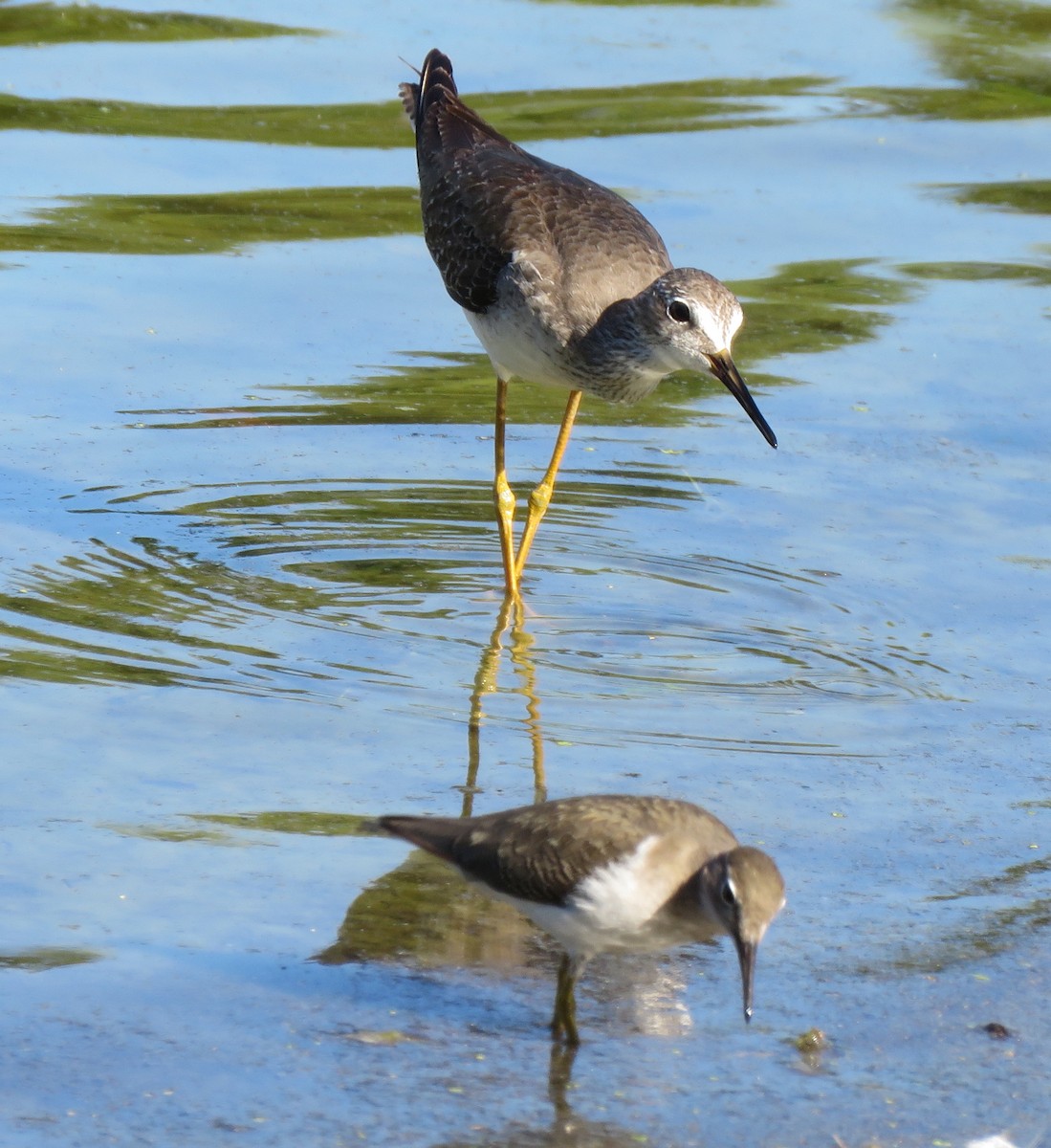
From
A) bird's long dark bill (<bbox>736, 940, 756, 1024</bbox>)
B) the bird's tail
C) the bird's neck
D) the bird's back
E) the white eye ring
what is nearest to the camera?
bird's long dark bill (<bbox>736, 940, 756, 1024</bbox>)

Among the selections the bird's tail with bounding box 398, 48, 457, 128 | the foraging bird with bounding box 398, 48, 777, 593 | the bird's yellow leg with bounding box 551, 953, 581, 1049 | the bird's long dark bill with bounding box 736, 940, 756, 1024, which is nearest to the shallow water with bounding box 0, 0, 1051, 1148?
the bird's yellow leg with bounding box 551, 953, 581, 1049

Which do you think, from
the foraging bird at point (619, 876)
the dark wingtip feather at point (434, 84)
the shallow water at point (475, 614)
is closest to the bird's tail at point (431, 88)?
the dark wingtip feather at point (434, 84)

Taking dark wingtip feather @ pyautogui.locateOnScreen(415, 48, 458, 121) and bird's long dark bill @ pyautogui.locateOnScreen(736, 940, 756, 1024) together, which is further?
dark wingtip feather @ pyautogui.locateOnScreen(415, 48, 458, 121)

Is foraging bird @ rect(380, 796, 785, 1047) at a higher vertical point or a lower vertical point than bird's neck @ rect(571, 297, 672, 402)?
lower

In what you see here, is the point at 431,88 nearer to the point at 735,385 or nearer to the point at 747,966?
the point at 735,385

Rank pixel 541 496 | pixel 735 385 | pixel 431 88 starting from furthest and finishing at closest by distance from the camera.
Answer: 1. pixel 431 88
2. pixel 541 496
3. pixel 735 385

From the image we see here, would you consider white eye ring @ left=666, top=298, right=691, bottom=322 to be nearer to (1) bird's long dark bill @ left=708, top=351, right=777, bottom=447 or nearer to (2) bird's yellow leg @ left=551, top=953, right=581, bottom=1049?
(1) bird's long dark bill @ left=708, top=351, right=777, bottom=447

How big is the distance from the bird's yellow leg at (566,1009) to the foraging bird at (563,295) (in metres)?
3.42

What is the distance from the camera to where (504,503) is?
8.91m

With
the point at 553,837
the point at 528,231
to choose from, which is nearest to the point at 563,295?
the point at 528,231

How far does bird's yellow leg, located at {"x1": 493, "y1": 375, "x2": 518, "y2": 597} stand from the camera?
8.56 metres

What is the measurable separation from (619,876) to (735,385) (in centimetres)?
357

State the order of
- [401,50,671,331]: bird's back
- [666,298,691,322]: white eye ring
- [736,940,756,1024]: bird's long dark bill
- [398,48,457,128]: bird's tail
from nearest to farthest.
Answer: [736,940,756,1024]: bird's long dark bill < [666,298,691,322]: white eye ring < [401,50,671,331]: bird's back < [398,48,457,128]: bird's tail

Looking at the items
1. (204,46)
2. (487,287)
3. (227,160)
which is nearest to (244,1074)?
(487,287)
